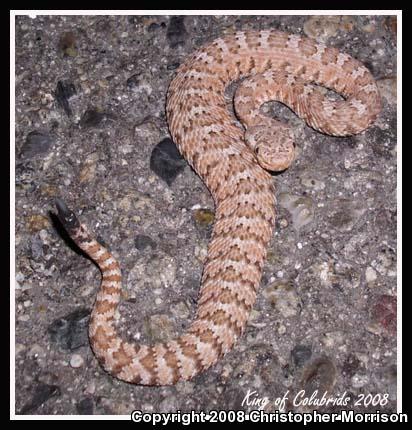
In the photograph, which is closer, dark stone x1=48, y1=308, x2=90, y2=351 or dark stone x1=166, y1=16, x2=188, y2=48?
dark stone x1=48, y1=308, x2=90, y2=351

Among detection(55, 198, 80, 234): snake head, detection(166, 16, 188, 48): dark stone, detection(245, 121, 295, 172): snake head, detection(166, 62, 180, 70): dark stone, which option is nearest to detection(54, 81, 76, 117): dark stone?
detection(166, 62, 180, 70): dark stone

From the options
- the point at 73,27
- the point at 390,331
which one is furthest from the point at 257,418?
the point at 73,27

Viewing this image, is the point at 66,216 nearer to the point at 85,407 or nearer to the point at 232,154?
the point at 85,407

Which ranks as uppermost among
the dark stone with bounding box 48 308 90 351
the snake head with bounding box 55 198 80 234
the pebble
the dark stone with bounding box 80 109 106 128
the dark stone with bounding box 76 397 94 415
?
the dark stone with bounding box 80 109 106 128

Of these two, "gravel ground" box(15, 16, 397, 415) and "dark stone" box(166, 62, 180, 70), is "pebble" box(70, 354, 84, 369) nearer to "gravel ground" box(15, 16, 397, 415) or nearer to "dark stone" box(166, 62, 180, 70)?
"gravel ground" box(15, 16, 397, 415)

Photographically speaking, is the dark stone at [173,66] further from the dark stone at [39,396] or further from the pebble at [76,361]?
the dark stone at [39,396]

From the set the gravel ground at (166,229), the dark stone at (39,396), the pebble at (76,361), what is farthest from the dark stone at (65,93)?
the dark stone at (39,396)

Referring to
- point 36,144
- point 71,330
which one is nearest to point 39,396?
point 71,330
